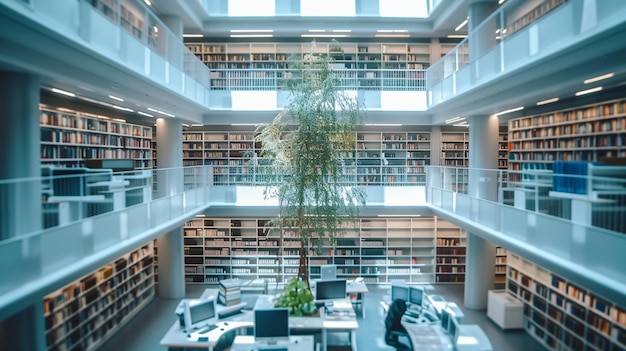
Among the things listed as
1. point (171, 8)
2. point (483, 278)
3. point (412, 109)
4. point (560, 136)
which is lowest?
point (483, 278)

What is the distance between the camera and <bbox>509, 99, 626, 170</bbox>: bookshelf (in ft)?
23.5

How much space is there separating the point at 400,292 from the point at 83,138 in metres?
6.91

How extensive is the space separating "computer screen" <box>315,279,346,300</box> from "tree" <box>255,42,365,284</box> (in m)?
0.41

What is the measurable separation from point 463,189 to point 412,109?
335 cm

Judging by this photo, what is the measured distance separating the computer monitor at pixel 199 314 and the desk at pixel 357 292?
10.9 ft

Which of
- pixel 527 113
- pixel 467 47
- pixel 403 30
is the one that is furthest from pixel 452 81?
pixel 403 30

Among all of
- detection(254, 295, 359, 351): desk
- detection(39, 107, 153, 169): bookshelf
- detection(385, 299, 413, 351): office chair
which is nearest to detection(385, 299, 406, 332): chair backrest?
detection(385, 299, 413, 351): office chair

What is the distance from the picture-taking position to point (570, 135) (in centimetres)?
820

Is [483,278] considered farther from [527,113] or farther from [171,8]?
[171,8]

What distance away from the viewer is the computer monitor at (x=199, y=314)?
6.78m

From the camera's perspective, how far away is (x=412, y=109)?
11281mm

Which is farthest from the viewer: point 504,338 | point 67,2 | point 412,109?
point 412,109

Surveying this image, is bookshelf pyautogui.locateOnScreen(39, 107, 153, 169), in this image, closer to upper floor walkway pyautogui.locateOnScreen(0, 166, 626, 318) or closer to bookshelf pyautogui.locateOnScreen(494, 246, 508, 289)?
upper floor walkway pyautogui.locateOnScreen(0, 166, 626, 318)

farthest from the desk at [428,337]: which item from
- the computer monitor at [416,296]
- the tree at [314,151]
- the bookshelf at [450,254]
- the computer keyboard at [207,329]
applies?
the bookshelf at [450,254]
